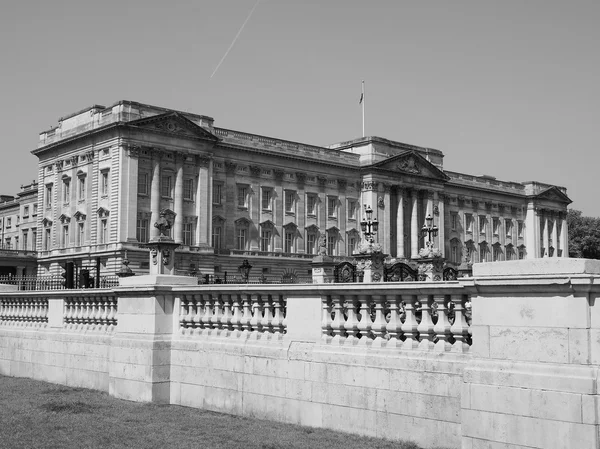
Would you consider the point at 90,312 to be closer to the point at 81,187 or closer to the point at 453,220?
the point at 81,187

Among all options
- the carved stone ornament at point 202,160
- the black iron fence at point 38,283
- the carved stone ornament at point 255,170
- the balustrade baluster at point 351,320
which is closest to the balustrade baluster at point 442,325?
the balustrade baluster at point 351,320

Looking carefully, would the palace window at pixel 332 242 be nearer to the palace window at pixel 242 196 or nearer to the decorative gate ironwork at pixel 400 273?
the palace window at pixel 242 196

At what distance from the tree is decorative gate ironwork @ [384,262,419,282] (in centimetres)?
9763

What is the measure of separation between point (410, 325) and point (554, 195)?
123 m

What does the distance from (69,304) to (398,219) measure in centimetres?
8277

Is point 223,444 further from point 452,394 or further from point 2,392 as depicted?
point 2,392

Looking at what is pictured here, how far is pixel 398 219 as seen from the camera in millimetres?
100625

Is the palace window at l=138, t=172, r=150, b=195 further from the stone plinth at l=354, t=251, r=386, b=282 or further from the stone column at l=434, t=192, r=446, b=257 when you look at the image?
the stone column at l=434, t=192, r=446, b=257

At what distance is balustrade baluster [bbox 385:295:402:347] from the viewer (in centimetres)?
1127

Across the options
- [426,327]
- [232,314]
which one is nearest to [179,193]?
[232,314]

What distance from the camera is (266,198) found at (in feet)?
290

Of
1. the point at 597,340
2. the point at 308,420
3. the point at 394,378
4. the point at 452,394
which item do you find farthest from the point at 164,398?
the point at 597,340

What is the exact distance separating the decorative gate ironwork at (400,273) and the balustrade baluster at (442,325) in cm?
3014

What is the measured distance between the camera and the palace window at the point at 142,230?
242 ft
